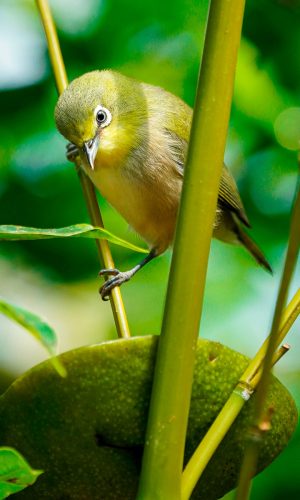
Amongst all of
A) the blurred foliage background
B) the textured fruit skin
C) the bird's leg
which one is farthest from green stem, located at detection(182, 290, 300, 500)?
the blurred foliage background

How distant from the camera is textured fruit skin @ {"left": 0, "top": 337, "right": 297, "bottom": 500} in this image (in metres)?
0.68

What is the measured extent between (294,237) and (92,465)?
35 centimetres

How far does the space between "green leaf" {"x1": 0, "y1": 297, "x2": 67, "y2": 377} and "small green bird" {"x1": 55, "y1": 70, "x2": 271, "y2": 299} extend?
0.94m

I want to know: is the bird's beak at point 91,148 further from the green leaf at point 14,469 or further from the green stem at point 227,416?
the green leaf at point 14,469

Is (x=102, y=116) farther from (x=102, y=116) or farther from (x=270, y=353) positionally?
(x=270, y=353)

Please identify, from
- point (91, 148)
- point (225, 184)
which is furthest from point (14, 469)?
point (225, 184)

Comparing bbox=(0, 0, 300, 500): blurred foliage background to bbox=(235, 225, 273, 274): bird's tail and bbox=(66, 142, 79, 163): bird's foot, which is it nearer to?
bbox=(235, 225, 273, 274): bird's tail

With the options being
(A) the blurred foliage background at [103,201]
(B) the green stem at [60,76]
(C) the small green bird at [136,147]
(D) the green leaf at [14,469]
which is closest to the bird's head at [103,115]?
(C) the small green bird at [136,147]

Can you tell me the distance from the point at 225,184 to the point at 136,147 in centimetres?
18

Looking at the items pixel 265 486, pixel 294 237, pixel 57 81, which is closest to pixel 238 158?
pixel 265 486

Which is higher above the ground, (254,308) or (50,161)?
(50,161)

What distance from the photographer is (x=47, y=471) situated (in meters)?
0.74

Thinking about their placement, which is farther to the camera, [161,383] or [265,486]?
[265,486]

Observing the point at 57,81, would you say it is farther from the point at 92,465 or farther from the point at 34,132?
the point at 34,132
